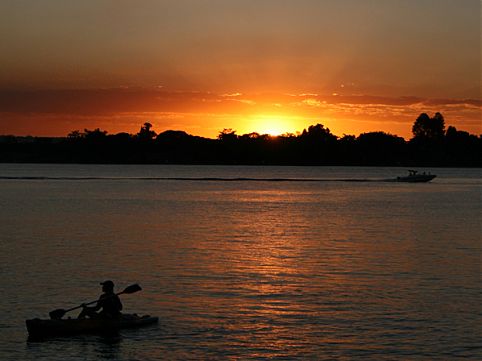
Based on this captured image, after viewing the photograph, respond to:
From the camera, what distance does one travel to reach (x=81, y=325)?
2756 cm

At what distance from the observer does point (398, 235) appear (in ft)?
221

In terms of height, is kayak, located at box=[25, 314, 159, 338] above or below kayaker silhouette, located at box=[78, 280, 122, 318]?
below

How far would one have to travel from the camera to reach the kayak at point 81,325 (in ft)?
87.8

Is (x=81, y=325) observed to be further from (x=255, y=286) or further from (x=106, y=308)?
(x=255, y=286)

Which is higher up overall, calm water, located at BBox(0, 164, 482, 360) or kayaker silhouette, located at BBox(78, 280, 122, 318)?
kayaker silhouette, located at BBox(78, 280, 122, 318)

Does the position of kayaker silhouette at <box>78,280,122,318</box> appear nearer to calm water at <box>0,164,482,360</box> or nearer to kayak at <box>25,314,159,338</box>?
kayak at <box>25,314,159,338</box>

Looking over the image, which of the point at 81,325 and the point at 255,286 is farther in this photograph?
the point at 255,286

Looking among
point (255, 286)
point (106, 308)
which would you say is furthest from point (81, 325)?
point (255, 286)

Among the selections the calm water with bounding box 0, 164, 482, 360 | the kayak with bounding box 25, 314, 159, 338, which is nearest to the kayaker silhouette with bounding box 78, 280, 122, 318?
the kayak with bounding box 25, 314, 159, 338

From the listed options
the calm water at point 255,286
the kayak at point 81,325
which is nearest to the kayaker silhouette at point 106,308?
the kayak at point 81,325

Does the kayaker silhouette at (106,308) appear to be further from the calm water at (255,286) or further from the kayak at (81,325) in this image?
the calm water at (255,286)

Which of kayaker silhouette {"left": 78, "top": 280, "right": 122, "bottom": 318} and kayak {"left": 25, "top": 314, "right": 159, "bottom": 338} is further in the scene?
kayaker silhouette {"left": 78, "top": 280, "right": 122, "bottom": 318}

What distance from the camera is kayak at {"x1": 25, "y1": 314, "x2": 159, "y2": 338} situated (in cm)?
2675

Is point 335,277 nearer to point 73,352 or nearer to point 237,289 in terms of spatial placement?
point 237,289
